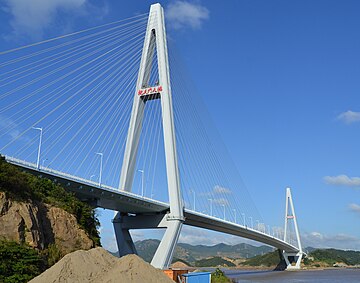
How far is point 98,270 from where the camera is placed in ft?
48.8

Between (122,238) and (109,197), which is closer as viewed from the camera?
(109,197)

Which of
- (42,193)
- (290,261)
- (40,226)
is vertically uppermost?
(42,193)

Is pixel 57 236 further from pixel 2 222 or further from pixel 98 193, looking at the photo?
pixel 98 193

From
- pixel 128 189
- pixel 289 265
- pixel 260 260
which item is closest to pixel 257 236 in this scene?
pixel 289 265

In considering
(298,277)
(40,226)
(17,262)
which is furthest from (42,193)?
(298,277)

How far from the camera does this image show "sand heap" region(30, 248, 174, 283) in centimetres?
1375

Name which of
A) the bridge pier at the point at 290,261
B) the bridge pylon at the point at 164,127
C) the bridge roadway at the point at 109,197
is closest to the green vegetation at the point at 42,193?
the bridge roadway at the point at 109,197

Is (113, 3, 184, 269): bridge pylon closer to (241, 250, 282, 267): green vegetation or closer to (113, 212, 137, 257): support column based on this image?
(113, 212, 137, 257): support column

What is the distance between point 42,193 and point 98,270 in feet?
39.8

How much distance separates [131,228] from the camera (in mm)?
41688

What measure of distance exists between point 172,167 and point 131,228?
31.2 feet

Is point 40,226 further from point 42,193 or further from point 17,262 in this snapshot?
point 17,262

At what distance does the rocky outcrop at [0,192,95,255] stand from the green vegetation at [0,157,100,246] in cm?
52

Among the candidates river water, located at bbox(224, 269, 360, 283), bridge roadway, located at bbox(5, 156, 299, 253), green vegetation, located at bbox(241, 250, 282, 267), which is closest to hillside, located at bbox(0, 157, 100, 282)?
bridge roadway, located at bbox(5, 156, 299, 253)
